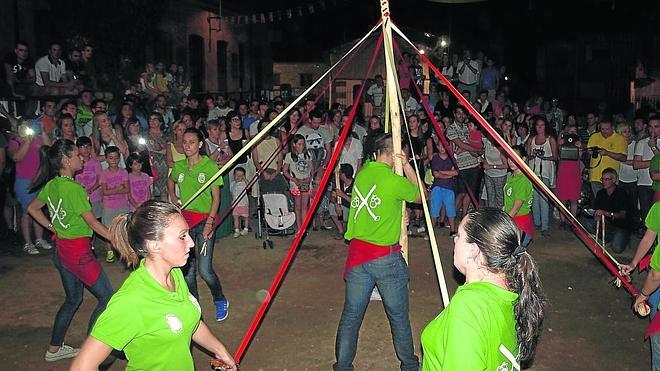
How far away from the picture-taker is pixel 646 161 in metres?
9.04

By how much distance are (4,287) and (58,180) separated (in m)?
3.19

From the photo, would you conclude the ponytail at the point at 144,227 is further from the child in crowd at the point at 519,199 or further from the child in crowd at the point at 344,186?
the child in crowd at the point at 344,186

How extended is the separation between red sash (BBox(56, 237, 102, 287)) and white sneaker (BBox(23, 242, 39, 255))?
4.15 meters

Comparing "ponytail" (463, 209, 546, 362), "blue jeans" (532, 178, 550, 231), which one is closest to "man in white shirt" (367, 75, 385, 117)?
"blue jeans" (532, 178, 550, 231)

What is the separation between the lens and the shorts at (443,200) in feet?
32.2

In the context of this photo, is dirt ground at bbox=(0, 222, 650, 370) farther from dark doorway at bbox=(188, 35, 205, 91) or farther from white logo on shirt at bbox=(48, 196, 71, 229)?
dark doorway at bbox=(188, 35, 205, 91)

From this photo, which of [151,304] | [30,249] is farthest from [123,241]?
[30,249]

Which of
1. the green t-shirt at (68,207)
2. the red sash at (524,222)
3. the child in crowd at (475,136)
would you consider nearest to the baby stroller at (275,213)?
the child in crowd at (475,136)

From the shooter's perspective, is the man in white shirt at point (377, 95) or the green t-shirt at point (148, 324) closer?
the green t-shirt at point (148, 324)

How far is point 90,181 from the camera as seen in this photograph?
8656 mm

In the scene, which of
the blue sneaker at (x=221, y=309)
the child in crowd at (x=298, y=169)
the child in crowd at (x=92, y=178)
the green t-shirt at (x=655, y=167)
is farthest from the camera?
the child in crowd at (x=298, y=169)

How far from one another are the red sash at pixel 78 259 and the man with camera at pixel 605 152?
7805 mm

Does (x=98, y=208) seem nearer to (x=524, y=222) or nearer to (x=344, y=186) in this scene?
(x=344, y=186)

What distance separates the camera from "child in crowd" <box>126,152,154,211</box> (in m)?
8.88
